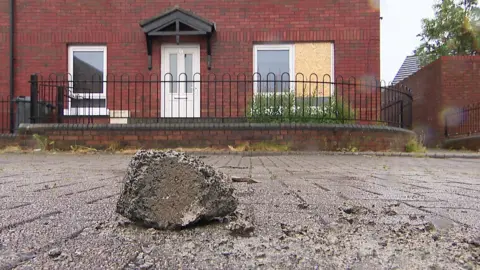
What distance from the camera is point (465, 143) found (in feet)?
41.1

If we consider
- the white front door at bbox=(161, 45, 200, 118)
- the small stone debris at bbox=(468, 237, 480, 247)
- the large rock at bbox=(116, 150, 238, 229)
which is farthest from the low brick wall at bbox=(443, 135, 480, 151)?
the large rock at bbox=(116, 150, 238, 229)

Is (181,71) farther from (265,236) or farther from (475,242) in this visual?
(475,242)

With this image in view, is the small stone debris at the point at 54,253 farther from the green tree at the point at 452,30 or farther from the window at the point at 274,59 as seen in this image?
the green tree at the point at 452,30

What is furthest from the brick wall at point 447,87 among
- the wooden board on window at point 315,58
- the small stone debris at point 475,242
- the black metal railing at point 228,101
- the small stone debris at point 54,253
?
the small stone debris at point 54,253

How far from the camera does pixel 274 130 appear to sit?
838 centimetres

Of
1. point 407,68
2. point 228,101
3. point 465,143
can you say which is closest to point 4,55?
point 228,101

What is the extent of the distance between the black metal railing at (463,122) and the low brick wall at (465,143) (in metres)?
0.38

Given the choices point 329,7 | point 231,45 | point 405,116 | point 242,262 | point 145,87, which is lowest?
point 242,262

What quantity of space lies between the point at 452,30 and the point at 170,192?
21.8 m

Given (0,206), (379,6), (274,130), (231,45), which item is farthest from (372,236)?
(379,6)

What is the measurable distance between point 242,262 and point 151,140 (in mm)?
7366

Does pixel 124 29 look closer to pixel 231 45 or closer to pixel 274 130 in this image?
pixel 231 45

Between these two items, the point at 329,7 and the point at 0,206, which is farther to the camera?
the point at 329,7

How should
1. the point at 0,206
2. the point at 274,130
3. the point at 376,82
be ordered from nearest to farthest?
the point at 0,206 → the point at 274,130 → the point at 376,82
